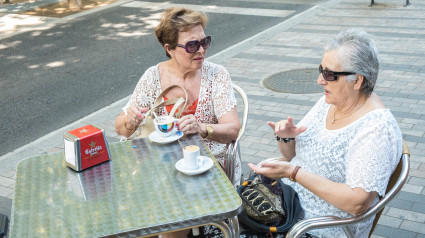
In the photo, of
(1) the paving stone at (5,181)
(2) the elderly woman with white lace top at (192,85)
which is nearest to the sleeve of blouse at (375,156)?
(2) the elderly woman with white lace top at (192,85)

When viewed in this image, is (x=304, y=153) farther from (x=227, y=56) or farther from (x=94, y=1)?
(x=94, y=1)

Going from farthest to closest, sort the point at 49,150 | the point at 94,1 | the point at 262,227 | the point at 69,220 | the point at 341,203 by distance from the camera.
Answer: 1. the point at 94,1
2. the point at 49,150
3. the point at 262,227
4. the point at 341,203
5. the point at 69,220

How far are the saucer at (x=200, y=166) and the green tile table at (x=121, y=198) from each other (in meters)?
0.03

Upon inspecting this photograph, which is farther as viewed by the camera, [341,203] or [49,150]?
[49,150]

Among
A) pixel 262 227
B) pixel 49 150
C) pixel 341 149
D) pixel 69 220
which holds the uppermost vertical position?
pixel 341 149

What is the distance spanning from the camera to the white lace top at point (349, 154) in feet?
8.06

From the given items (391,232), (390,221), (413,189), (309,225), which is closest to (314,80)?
(413,189)

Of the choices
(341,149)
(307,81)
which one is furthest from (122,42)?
(341,149)

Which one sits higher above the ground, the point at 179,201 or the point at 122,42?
the point at 179,201

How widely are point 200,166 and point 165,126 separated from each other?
1.45 ft

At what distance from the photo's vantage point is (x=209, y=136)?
3188 mm

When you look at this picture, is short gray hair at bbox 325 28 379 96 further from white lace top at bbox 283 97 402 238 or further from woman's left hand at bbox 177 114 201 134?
woman's left hand at bbox 177 114 201 134

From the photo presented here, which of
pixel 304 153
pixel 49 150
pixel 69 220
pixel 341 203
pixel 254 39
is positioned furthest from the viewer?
pixel 254 39

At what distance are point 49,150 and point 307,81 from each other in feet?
11.3
